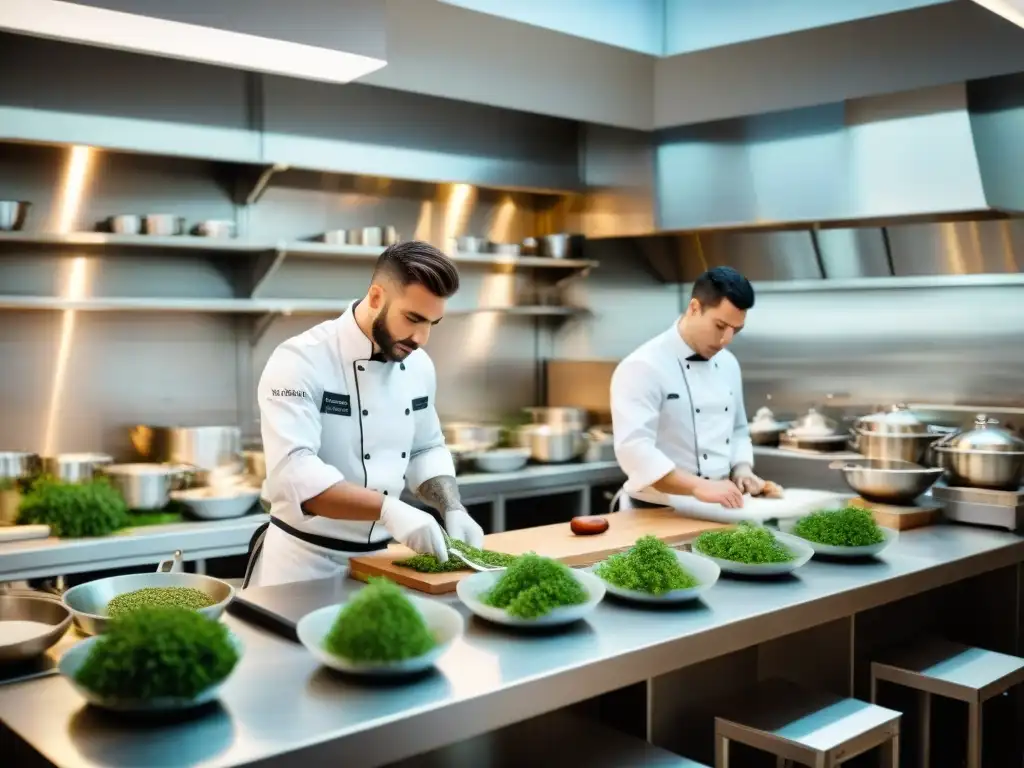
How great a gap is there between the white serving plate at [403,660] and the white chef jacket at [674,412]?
1725mm

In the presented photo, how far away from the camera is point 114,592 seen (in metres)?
2.19

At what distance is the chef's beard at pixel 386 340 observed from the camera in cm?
286

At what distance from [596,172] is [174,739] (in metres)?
4.94

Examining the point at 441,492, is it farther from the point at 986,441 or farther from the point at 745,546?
the point at 986,441

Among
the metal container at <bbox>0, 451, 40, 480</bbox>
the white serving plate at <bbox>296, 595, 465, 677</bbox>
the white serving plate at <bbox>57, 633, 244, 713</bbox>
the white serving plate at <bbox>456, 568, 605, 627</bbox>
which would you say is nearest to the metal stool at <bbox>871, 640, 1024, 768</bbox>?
the white serving plate at <bbox>456, 568, 605, 627</bbox>

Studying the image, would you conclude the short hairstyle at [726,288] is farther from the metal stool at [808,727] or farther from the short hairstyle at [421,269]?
the metal stool at [808,727]

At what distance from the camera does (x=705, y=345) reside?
12.7ft

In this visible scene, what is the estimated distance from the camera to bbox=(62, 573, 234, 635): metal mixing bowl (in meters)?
2.02

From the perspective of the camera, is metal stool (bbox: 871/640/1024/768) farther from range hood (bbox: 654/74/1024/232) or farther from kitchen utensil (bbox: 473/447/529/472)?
kitchen utensil (bbox: 473/447/529/472)

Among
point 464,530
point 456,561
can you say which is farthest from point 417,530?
point 464,530

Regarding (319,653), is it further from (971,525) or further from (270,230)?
(270,230)

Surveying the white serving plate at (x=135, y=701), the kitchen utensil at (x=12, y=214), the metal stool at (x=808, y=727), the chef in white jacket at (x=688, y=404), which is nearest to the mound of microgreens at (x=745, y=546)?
the metal stool at (x=808, y=727)

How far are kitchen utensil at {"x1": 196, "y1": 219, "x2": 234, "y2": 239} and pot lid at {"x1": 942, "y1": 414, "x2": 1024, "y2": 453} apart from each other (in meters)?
3.07

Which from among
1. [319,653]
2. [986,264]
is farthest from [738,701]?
[986,264]
